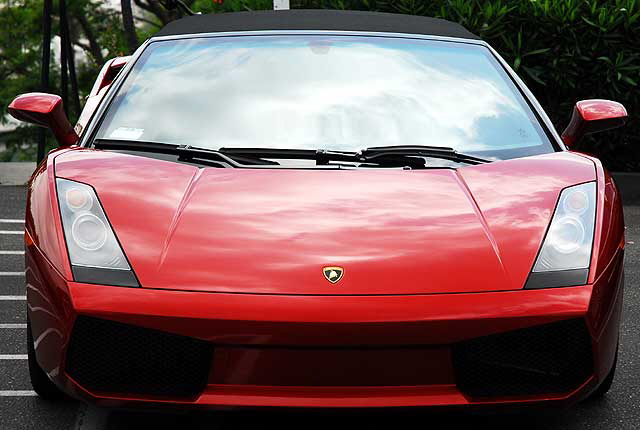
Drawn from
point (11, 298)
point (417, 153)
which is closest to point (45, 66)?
point (11, 298)

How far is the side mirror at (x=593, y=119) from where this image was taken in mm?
4141

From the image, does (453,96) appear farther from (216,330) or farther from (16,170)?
(16,170)

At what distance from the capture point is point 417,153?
3.66 meters

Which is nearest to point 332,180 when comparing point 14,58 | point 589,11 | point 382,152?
point 382,152

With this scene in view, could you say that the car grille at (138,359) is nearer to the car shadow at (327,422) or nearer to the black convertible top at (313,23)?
the car shadow at (327,422)

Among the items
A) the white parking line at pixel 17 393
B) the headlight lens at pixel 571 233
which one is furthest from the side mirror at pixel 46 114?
the headlight lens at pixel 571 233

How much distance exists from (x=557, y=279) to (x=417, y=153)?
789 mm

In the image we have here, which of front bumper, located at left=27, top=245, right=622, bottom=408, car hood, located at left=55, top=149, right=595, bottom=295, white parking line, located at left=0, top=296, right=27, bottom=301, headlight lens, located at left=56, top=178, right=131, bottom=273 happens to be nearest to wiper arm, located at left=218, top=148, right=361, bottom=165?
car hood, located at left=55, top=149, right=595, bottom=295

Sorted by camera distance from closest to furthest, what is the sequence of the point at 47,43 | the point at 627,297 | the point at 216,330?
the point at 216,330
the point at 627,297
the point at 47,43

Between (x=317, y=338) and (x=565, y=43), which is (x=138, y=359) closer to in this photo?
(x=317, y=338)

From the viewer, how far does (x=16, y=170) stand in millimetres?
9883

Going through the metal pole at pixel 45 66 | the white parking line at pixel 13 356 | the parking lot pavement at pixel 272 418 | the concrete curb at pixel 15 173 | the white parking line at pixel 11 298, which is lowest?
the concrete curb at pixel 15 173

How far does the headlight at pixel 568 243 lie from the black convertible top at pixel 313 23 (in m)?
1.41

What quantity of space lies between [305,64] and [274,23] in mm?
498
